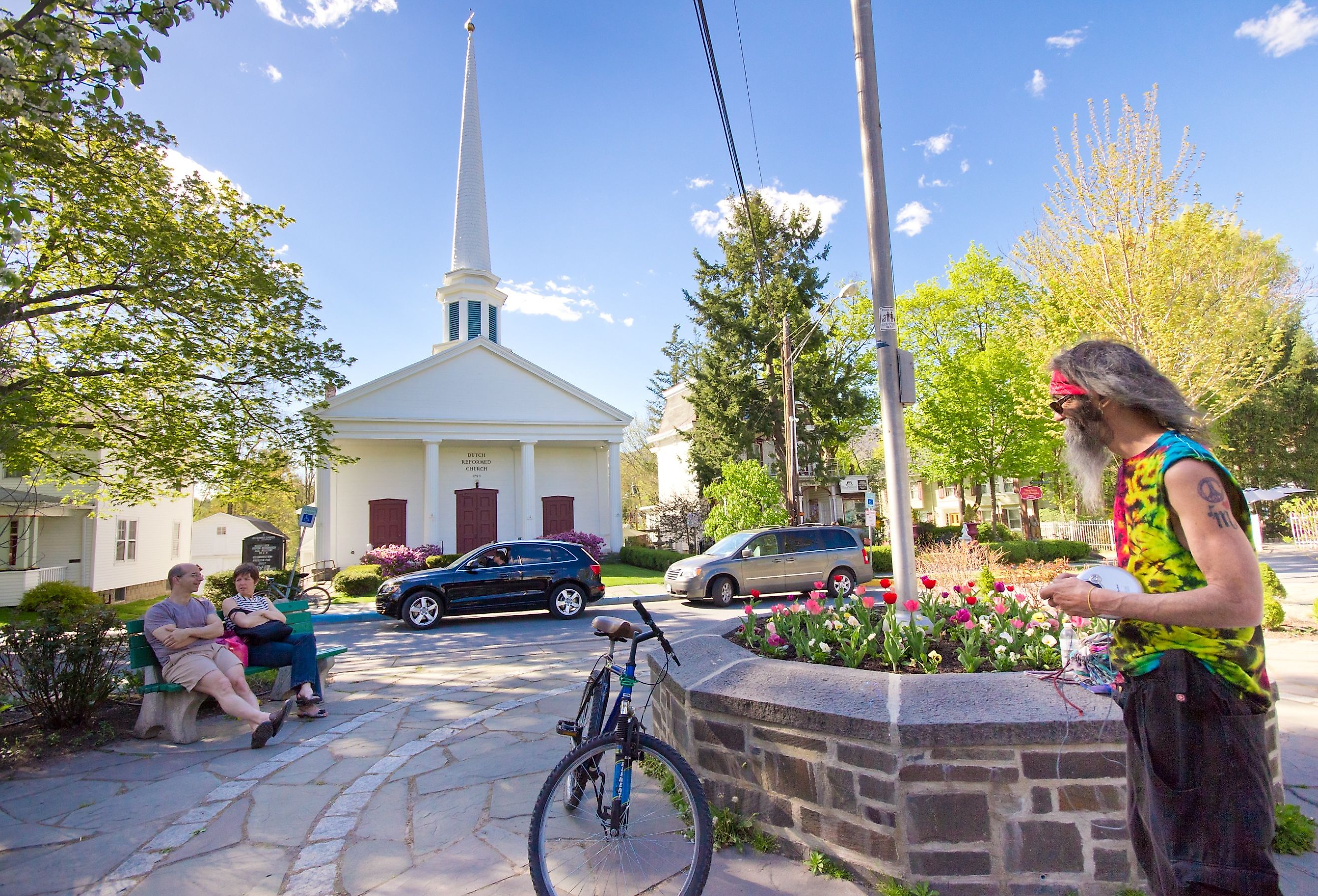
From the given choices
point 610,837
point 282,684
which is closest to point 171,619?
point 282,684

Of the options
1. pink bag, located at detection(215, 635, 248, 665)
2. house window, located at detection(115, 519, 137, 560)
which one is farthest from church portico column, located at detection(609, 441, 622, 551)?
pink bag, located at detection(215, 635, 248, 665)

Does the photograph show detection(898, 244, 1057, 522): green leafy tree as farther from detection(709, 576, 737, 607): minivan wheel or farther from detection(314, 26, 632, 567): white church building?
detection(709, 576, 737, 607): minivan wheel

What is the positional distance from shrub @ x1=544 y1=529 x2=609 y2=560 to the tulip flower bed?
19.5 m

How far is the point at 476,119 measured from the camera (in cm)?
3159

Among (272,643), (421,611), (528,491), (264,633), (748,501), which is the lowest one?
(421,611)

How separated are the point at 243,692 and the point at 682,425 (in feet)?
110

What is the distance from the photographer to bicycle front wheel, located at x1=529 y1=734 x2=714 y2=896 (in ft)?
9.11

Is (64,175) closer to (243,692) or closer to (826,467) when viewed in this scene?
(243,692)

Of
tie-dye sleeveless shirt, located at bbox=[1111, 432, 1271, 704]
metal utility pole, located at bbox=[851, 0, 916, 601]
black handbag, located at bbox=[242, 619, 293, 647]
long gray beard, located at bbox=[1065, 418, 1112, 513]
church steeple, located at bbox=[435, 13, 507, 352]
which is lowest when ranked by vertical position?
black handbag, located at bbox=[242, 619, 293, 647]

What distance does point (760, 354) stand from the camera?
1120 inches

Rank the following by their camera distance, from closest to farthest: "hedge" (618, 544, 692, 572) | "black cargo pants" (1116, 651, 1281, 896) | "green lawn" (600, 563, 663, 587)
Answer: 1. "black cargo pants" (1116, 651, 1281, 896)
2. "green lawn" (600, 563, 663, 587)
3. "hedge" (618, 544, 692, 572)

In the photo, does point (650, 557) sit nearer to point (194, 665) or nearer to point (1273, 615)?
point (1273, 615)

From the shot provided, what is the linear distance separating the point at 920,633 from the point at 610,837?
2060mm

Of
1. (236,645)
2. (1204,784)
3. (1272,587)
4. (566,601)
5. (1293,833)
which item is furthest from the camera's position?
(566,601)
